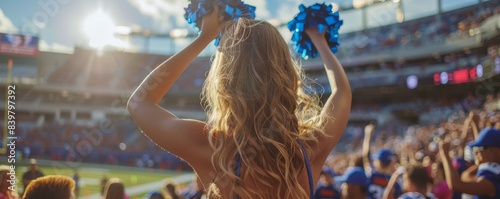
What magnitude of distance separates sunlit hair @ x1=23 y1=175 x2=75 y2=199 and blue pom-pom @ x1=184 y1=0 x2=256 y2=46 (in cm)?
111

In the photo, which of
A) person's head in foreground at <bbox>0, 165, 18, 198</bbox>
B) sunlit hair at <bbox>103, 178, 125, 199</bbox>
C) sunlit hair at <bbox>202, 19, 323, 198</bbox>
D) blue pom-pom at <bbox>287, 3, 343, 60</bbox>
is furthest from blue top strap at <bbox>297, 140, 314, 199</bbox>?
sunlit hair at <bbox>103, 178, 125, 199</bbox>

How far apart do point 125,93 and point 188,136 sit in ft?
136

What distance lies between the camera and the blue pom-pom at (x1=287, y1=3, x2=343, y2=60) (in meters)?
1.93

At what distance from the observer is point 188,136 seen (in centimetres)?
123

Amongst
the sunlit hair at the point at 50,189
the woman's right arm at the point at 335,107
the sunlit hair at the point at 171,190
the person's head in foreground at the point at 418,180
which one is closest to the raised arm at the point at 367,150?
the person's head in foreground at the point at 418,180

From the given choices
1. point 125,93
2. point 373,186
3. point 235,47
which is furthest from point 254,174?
point 125,93

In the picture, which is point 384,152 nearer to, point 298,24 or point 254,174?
point 298,24

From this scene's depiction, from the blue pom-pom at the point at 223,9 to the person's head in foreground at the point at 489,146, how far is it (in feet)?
7.68

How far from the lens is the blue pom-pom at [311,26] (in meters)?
1.93

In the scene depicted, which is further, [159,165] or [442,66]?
[442,66]

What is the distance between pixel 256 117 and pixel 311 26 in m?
0.80

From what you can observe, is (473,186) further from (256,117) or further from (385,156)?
(256,117)

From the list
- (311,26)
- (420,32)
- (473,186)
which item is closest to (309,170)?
(311,26)

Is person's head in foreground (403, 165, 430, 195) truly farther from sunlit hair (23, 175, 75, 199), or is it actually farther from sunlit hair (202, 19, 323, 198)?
sunlit hair (23, 175, 75, 199)
